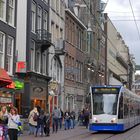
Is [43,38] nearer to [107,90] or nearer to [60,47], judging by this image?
[60,47]

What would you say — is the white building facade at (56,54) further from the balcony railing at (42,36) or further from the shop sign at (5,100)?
the shop sign at (5,100)

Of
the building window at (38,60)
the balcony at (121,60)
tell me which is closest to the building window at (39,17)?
the building window at (38,60)

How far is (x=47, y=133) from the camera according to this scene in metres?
30.0

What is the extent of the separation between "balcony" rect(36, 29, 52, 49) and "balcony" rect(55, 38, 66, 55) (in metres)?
4.75

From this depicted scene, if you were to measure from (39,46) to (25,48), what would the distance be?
3.82 m

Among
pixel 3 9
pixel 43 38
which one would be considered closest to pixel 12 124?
pixel 3 9

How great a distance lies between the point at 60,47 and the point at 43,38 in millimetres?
6395

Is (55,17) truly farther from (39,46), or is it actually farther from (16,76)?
(16,76)

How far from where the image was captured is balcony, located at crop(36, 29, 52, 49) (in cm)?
4078

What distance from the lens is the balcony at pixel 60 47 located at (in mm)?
47000

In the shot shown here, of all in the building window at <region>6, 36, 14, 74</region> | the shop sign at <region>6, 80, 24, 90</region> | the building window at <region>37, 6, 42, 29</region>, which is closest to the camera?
the shop sign at <region>6, 80, 24, 90</region>

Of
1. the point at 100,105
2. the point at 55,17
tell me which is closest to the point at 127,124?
the point at 100,105

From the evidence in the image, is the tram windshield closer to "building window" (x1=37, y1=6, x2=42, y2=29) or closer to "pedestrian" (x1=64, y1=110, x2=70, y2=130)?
"pedestrian" (x1=64, y1=110, x2=70, y2=130)

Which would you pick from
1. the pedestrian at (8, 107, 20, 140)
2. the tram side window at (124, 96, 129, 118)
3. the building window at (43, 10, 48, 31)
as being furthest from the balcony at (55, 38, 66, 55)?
the pedestrian at (8, 107, 20, 140)
